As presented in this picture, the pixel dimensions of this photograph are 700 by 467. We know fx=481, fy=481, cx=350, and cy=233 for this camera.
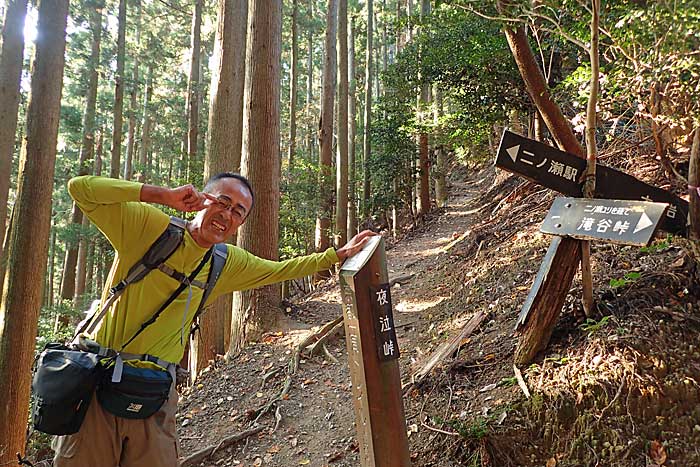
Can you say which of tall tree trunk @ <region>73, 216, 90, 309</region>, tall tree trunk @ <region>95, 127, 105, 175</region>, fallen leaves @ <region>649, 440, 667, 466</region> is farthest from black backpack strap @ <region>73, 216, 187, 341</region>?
tall tree trunk @ <region>95, 127, 105, 175</region>

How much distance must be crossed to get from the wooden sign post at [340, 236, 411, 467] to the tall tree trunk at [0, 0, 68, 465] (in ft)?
13.4

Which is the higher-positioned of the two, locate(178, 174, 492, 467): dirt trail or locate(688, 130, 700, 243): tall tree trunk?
locate(688, 130, 700, 243): tall tree trunk

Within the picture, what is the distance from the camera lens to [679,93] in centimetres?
375

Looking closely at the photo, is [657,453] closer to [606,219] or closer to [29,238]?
[606,219]

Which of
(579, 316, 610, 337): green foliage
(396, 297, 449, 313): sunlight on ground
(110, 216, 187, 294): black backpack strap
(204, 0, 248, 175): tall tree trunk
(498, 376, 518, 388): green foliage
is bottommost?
(498, 376, 518, 388): green foliage

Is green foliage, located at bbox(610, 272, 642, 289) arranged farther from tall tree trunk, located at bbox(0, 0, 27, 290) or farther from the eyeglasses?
tall tree trunk, located at bbox(0, 0, 27, 290)

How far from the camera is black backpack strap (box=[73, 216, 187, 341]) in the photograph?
2.35 meters

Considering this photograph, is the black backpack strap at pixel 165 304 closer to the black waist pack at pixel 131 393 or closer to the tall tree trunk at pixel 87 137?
the black waist pack at pixel 131 393

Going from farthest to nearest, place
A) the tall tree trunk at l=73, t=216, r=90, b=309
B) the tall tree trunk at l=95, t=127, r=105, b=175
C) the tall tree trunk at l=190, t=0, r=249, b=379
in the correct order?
1. the tall tree trunk at l=95, t=127, r=105, b=175
2. the tall tree trunk at l=73, t=216, r=90, b=309
3. the tall tree trunk at l=190, t=0, r=249, b=379

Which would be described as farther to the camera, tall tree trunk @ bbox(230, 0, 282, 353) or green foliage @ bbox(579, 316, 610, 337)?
tall tree trunk @ bbox(230, 0, 282, 353)

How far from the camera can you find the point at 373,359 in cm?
258

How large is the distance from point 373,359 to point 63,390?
4.80ft

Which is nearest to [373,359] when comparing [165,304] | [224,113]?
[165,304]

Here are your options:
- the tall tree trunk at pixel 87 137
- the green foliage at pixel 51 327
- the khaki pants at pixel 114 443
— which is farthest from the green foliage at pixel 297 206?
the khaki pants at pixel 114 443
